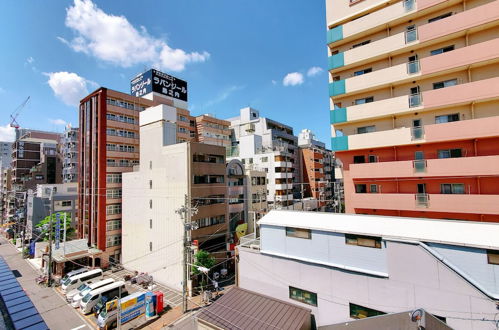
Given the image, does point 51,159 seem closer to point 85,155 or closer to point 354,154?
point 85,155

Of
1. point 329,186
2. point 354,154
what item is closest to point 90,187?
point 354,154

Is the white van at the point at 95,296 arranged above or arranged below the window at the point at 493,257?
below

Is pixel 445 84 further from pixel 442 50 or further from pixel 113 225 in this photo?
pixel 113 225

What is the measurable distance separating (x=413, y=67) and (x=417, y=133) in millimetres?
5410

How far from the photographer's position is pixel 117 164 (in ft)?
119

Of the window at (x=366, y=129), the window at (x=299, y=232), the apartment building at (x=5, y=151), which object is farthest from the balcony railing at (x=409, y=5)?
the apartment building at (x=5, y=151)

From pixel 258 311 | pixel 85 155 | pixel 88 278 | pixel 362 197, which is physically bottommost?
pixel 88 278

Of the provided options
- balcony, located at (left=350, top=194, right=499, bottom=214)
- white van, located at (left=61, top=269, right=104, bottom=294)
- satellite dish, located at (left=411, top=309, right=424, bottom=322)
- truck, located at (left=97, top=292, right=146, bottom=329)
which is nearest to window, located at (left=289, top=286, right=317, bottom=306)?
satellite dish, located at (left=411, top=309, right=424, bottom=322)

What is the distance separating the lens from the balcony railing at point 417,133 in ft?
57.8

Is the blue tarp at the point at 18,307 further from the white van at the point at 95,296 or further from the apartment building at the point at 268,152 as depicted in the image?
the apartment building at the point at 268,152

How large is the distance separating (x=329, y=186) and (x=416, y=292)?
2256 inches

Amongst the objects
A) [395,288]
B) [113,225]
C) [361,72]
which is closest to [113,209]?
[113,225]

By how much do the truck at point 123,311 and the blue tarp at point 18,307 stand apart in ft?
27.2

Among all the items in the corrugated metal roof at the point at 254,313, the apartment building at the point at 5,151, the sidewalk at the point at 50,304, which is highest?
the apartment building at the point at 5,151
